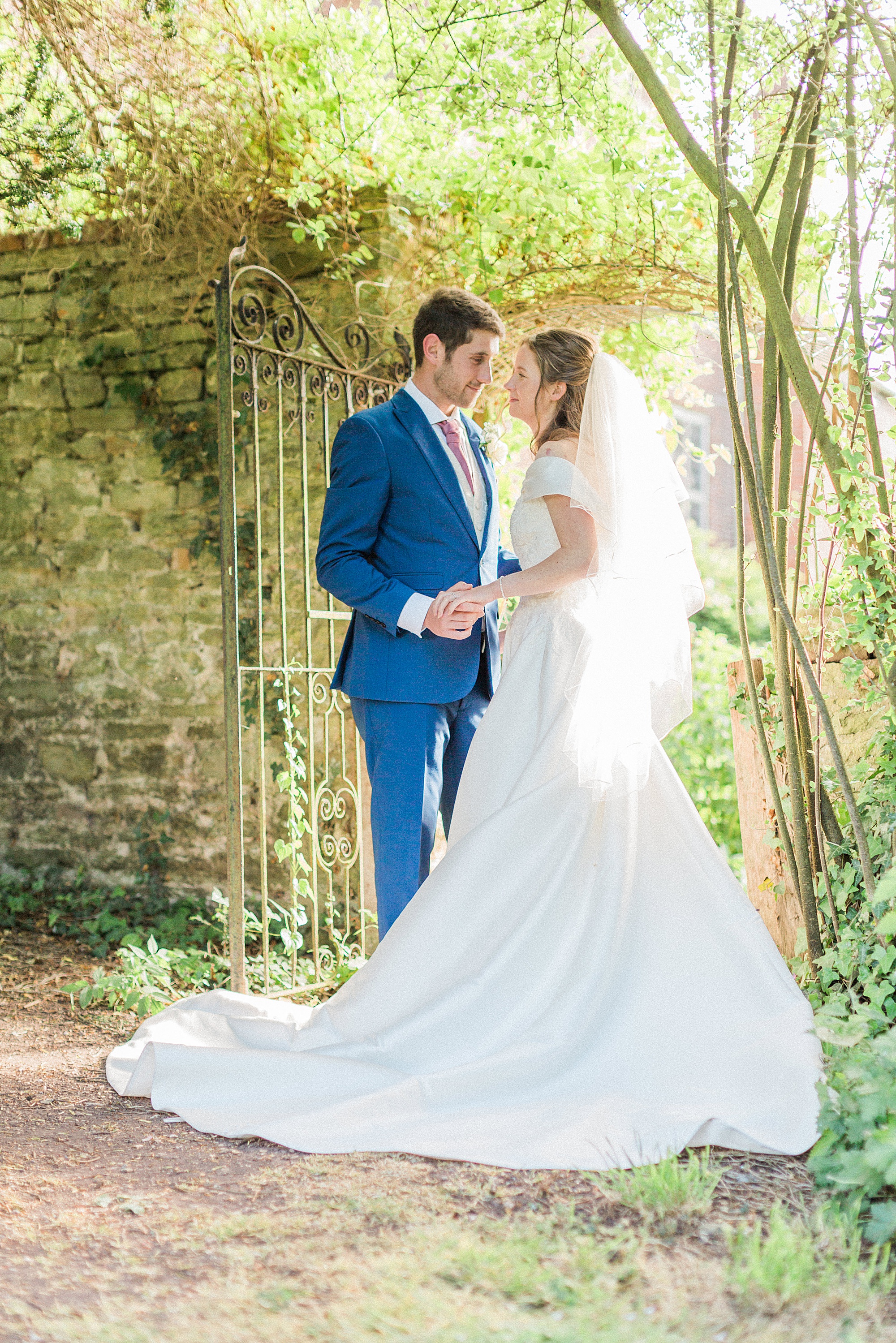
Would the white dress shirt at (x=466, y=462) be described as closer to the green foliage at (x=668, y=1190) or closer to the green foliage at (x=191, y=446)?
the green foliage at (x=668, y=1190)

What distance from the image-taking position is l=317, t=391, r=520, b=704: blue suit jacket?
292cm

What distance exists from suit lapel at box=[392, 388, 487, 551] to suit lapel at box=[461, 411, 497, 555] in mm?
100

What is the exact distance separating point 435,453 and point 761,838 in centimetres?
145

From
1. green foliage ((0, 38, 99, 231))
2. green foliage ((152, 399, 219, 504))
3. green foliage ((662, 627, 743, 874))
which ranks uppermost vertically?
green foliage ((0, 38, 99, 231))

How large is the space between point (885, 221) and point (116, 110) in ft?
9.70

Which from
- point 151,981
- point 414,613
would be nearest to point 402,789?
point 414,613

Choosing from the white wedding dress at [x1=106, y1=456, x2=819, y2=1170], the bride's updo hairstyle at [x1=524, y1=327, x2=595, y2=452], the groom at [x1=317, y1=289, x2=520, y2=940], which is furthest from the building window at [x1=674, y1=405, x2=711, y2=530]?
the white wedding dress at [x1=106, y1=456, x2=819, y2=1170]

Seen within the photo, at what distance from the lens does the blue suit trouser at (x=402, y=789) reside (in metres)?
2.92

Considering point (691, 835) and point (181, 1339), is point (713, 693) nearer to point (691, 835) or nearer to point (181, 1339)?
point (691, 835)

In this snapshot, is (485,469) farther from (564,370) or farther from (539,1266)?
(539,1266)

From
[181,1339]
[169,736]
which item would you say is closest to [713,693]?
[169,736]

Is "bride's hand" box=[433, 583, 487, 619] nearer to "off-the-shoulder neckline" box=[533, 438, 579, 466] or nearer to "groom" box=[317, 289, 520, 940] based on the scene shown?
"groom" box=[317, 289, 520, 940]

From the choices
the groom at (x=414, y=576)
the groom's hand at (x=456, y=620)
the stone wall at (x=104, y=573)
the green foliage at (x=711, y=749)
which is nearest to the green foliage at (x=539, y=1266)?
the groom at (x=414, y=576)

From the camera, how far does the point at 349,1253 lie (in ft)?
5.61
